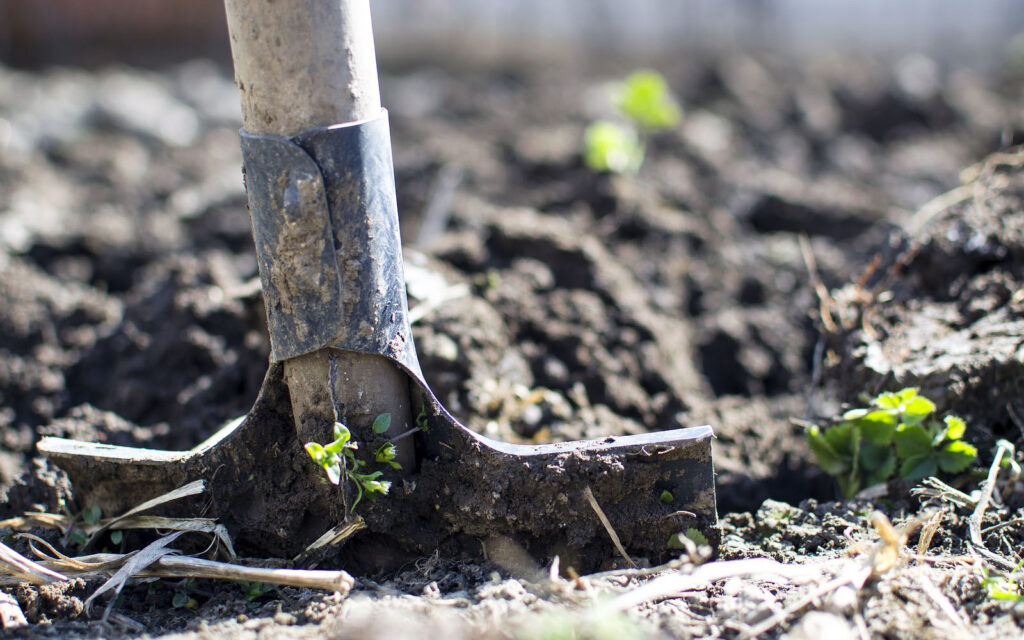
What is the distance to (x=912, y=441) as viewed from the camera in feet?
5.90

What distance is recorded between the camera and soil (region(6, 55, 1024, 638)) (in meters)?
1.48

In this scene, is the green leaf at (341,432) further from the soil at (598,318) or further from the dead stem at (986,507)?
the dead stem at (986,507)

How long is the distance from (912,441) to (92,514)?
5.57 feet

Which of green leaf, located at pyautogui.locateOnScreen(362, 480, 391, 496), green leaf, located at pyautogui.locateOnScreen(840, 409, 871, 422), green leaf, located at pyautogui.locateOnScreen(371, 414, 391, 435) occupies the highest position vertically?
green leaf, located at pyautogui.locateOnScreen(371, 414, 391, 435)

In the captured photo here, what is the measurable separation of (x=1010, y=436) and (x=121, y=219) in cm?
355

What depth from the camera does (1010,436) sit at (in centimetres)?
186

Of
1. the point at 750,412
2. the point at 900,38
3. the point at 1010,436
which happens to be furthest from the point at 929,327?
the point at 900,38

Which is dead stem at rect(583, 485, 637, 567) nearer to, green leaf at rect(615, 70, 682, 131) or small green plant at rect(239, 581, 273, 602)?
small green plant at rect(239, 581, 273, 602)

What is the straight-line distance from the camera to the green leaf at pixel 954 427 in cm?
175

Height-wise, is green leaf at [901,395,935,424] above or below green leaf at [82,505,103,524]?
above

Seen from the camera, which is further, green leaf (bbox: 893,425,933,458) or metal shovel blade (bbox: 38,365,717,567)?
green leaf (bbox: 893,425,933,458)

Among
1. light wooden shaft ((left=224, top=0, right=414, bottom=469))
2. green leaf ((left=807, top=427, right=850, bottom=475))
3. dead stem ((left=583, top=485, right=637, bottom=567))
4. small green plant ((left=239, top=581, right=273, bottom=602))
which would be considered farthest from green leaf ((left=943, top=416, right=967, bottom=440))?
small green plant ((left=239, top=581, right=273, bottom=602))

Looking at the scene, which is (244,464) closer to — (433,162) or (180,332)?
(180,332)

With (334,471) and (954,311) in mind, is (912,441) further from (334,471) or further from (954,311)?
(334,471)
